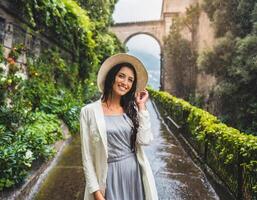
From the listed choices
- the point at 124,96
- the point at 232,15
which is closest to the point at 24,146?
the point at 124,96

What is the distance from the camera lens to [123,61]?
2461 millimetres

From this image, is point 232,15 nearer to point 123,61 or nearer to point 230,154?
point 230,154

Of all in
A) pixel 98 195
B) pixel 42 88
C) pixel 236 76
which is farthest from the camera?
pixel 236 76

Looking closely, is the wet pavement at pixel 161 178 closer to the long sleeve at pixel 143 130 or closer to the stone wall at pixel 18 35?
the stone wall at pixel 18 35

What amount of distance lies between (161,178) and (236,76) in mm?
8906

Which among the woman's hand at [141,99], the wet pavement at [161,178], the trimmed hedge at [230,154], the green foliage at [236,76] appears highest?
the green foliage at [236,76]

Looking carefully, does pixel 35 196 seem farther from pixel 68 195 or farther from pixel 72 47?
pixel 72 47

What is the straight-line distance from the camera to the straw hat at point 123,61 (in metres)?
2.45

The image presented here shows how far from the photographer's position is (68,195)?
4848 mm

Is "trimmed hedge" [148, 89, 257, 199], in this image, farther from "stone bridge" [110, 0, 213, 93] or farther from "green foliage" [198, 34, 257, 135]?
"stone bridge" [110, 0, 213, 93]

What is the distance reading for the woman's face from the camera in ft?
7.93

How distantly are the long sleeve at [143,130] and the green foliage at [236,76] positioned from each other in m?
10.4

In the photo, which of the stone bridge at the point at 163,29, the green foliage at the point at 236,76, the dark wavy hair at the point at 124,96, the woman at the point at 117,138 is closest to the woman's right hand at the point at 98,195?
the woman at the point at 117,138

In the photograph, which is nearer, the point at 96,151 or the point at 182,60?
the point at 96,151
